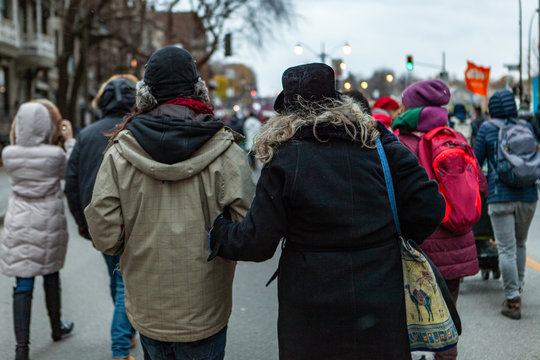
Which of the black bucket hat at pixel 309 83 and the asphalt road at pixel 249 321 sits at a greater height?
the black bucket hat at pixel 309 83

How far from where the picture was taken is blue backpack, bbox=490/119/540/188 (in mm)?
5027

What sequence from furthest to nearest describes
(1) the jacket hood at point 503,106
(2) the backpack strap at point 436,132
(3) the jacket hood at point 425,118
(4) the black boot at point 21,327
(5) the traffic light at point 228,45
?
1. (5) the traffic light at point 228,45
2. (1) the jacket hood at point 503,106
3. (4) the black boot at point 21,327
4. (3) the jacket hood at point 425,118
5. (2) the backpack strap at point 436,132

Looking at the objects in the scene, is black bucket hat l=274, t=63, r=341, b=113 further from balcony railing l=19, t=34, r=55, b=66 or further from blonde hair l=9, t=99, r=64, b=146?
balcony railing l=19, t=34, r=55, b=66

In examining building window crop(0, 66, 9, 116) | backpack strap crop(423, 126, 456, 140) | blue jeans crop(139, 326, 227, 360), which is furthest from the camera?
building window crop(0, 66, 9, 116)

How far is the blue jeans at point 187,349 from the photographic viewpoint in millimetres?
2793

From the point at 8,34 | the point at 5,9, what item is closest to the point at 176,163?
the point at 8,34

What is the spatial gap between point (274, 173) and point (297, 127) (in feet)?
0.68

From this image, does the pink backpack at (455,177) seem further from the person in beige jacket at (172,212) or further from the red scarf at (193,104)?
the red scarf at (193,104)

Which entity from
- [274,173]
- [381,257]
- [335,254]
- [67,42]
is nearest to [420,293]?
[381,257]

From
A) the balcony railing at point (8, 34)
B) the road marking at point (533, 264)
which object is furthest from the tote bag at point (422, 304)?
the balcony railing at point (8, 34)

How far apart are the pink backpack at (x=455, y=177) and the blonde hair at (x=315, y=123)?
131 cm

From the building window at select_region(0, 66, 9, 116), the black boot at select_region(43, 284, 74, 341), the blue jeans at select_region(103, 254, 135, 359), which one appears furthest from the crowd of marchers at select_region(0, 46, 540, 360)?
the building window at select_region(0, 66, 9, 116)

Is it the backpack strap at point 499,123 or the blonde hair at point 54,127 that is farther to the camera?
the backpack strap at point 499,123

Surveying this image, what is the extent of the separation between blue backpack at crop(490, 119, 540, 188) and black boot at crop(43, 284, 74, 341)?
148 inches
